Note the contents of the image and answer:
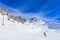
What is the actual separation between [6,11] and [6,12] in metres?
0.31

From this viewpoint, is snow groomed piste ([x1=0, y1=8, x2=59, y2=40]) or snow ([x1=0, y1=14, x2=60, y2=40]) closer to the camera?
snow ([x1=0, y1=14, x2=60, y2=40])

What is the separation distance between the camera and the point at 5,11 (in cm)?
5144

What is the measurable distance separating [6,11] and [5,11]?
29cm

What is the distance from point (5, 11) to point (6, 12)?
1.36 feet

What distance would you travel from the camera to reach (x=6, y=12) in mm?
51562

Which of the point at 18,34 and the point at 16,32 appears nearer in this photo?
the point at 18,34

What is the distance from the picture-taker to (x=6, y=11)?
2025 inches

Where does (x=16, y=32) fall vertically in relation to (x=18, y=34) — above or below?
above

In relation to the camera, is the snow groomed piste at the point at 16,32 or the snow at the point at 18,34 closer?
the snow at the point at 18,34
